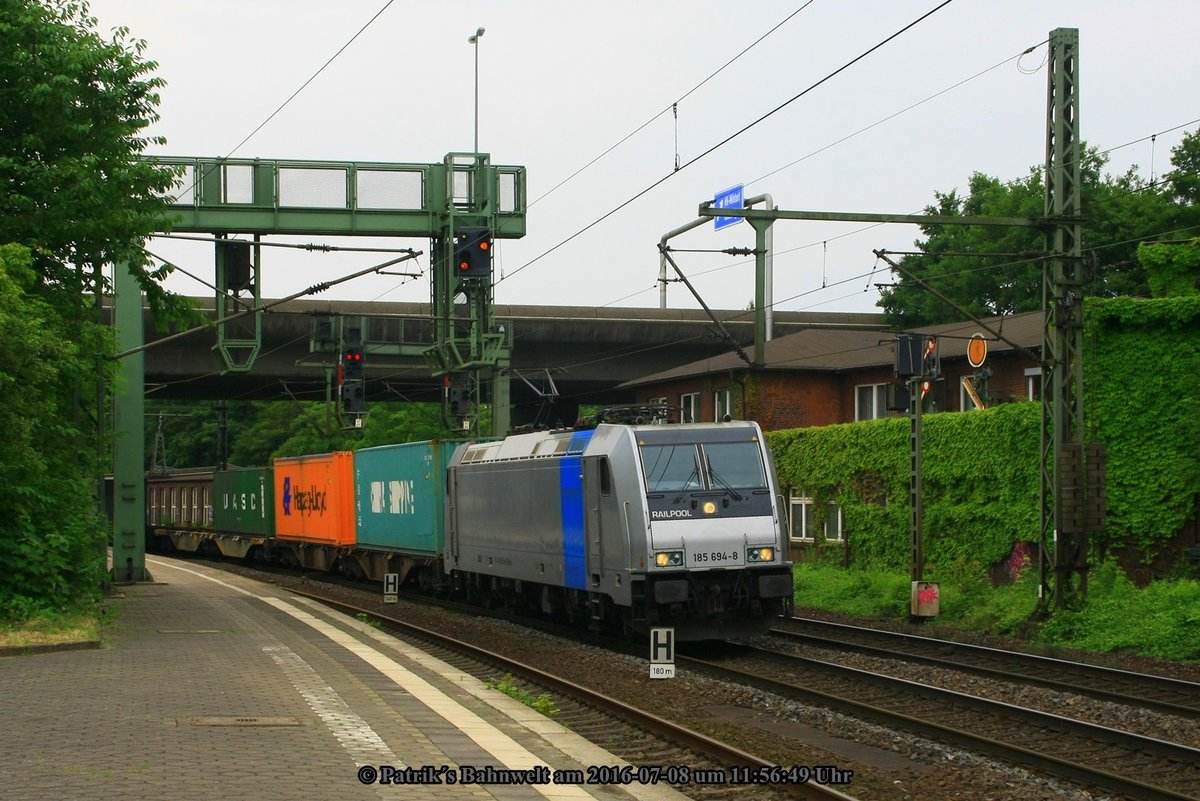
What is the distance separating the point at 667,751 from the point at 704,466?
6.91 meters

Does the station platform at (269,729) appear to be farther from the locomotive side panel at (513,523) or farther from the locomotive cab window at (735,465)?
the locomotive cab window at (735,465)

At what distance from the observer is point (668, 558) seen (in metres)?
16.8

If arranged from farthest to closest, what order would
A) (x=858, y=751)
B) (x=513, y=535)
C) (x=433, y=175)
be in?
(x=433, y=175) → (x=513, y=535) → (x=858, y=751)

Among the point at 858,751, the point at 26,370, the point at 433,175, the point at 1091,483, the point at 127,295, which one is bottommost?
the point at 858,751

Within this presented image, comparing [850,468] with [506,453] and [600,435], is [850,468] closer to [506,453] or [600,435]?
[506,453]

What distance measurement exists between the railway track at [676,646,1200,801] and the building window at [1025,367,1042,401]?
18.5m

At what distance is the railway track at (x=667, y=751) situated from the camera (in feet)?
30.6

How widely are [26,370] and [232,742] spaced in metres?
9.80

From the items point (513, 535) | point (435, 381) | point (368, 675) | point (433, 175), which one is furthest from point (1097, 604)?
point (435, 381)

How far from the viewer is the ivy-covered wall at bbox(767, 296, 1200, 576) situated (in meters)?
22.2

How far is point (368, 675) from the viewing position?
14.1 m

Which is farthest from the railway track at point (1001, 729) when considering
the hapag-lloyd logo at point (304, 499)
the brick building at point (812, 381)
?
the brick building at point (812, 381)

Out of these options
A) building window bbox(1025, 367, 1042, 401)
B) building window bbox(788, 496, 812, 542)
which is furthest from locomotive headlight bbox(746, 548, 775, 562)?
building window bbox(1025, 367, 1042, 401)

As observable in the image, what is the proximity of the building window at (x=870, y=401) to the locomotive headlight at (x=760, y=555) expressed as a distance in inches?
938
